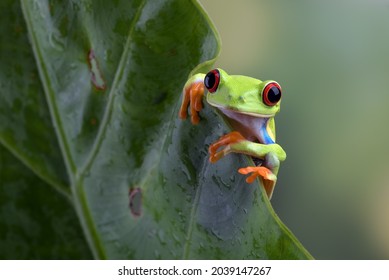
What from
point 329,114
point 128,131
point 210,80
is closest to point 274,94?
point 210,80

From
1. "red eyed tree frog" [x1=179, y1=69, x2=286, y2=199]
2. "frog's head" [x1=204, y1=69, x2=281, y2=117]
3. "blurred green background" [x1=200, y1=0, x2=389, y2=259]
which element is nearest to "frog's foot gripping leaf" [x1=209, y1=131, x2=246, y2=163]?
"red eyed tree frog" [x1=179, y1=69, x2=286, y2=199]

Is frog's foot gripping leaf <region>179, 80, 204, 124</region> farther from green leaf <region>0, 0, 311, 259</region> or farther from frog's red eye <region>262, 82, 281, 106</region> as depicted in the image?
frog's red eye <region>262, 82, 281, 106</region>

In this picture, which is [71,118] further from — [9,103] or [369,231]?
[369,231]

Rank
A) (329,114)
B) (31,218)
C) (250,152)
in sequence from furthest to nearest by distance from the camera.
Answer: (329,114) < (250,152) < (31,218)

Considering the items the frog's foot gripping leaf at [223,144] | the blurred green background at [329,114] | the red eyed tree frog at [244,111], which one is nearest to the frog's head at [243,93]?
the red eyed tree frog at [244,111]

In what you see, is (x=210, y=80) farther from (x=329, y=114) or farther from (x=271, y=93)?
(x=329, y=114)
